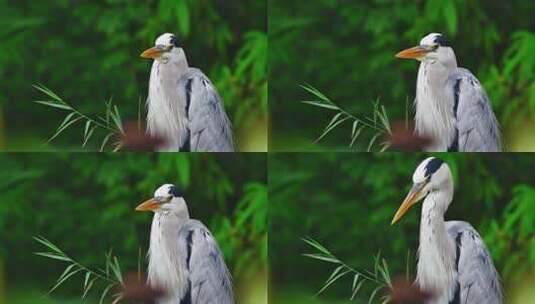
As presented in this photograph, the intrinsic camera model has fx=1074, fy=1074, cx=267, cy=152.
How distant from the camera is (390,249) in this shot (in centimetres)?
281

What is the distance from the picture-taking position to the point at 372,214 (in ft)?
9.23

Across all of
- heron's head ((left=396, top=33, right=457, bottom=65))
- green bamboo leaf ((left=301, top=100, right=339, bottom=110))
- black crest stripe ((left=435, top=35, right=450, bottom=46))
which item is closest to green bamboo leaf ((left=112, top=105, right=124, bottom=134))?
green bamboo leaf ((left=301, top=100, right=339, bottom=110))

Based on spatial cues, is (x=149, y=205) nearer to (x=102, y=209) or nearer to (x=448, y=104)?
(x=102, y=209)

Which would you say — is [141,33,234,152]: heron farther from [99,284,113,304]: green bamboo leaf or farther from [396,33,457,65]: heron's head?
[396,33,457,65]: heron's head

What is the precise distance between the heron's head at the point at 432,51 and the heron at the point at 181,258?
699mm

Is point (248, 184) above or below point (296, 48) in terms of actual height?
below

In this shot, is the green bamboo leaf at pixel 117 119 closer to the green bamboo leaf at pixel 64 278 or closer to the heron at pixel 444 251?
the green bamboo leaf at pixel 64 278

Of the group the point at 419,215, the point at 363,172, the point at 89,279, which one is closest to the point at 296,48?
the point at 363,172

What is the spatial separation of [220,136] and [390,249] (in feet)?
1.75

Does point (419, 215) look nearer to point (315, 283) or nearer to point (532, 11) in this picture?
point (315, 283)

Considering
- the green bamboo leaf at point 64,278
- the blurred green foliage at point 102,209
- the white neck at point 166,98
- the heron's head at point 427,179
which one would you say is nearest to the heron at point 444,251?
the heron's head at point 427,179

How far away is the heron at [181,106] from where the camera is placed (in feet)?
9.22

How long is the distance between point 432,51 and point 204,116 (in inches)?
24.4

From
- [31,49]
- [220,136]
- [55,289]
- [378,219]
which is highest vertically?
[31,49]
